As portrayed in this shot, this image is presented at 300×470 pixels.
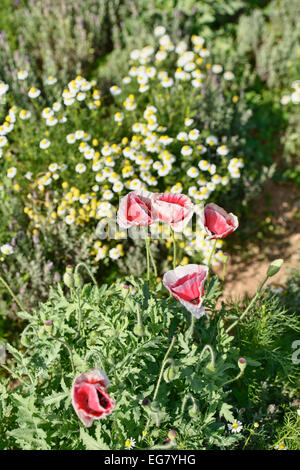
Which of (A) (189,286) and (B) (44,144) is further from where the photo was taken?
(B) (44,144)

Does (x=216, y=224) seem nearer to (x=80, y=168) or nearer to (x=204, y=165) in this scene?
(x=204, y=165)

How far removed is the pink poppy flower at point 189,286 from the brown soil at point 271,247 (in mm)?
1486

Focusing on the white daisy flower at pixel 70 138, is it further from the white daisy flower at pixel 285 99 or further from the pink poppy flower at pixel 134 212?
the white daisy flower at pixel 285 99

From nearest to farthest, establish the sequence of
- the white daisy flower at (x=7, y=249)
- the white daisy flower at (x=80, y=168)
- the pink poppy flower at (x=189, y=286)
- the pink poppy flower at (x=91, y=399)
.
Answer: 1. the pink poppy flower at (x=91, y=399)
2. the pink poppy flower at (x=189, y=286)
3. the white daisy flower at (x=7, y=249)
4. the white daisy flower at (x=80, y=168)

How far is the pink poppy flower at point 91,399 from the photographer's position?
1.49 m

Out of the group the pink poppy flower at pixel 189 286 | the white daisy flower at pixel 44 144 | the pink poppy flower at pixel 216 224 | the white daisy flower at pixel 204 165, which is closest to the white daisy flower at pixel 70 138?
the white daisy flower at pixel 44 144

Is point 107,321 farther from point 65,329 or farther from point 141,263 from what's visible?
point 141,263

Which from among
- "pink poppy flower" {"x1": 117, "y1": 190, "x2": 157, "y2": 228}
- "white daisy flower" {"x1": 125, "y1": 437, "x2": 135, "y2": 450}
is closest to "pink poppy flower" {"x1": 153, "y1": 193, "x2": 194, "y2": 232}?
"pink poppy flower" {"x1": 117, "y1": 190, "x2": 157, "y2": 228}

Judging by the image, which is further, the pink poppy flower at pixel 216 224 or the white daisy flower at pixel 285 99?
the white daisy flower at pixel 285 99

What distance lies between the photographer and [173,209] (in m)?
1.88

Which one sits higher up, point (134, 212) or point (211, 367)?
point (134, 212)

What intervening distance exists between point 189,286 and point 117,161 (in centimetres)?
186

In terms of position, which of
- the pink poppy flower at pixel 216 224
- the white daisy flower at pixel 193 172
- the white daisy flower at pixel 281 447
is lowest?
the white daisy flower at pixel 281 447

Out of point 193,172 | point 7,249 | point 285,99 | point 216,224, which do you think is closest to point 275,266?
point 216,224
